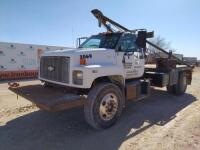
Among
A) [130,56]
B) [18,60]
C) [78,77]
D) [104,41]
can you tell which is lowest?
[78,77]

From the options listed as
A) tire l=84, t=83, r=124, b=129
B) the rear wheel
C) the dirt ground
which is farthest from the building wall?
tire l=84, t=83, r=124, b=129

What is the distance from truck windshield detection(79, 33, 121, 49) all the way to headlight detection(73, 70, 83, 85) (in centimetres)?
176

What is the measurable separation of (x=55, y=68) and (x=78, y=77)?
848 millimetres

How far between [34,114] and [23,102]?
5.49 ft

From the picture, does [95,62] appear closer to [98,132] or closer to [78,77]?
[78,77]

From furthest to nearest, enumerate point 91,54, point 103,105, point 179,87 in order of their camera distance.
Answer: point 179,87
point 91,54
point 103,105

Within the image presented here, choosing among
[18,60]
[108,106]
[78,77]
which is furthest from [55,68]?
[18,60]

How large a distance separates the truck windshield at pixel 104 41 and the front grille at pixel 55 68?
1.62m

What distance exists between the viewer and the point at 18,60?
16.9 metres

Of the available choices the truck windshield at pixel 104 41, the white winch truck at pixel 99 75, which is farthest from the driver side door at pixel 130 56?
the truck windshield at pixel 104 41

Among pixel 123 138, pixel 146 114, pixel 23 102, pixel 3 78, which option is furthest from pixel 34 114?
pixel 3 78

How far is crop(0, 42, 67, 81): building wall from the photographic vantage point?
631 inches

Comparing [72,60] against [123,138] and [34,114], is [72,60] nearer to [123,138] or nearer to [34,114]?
[123,138]

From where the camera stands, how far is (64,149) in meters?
4.11
